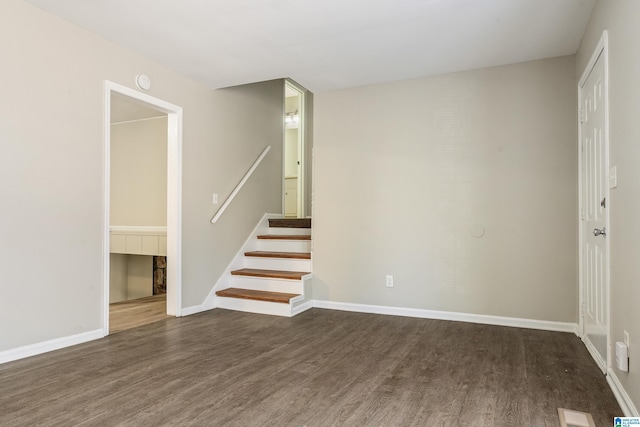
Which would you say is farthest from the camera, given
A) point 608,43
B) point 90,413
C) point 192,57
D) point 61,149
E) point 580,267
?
point 192,57

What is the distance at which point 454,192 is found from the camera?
11.9 ft

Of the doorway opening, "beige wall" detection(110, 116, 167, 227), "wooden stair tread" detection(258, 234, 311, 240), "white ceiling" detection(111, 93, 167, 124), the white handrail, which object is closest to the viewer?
the white handrail

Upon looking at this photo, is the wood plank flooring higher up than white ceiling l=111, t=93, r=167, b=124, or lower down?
lower down

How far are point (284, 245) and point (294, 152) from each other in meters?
2.58

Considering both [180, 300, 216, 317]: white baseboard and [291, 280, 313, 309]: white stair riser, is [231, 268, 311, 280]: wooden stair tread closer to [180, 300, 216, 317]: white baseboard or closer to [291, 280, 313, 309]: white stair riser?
[291, 280, 313, 309]: white stair riser

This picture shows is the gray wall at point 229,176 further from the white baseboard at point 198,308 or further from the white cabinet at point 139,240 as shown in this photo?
the white cabinet at point 139,240

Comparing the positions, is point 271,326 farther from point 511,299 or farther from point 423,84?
point 423,84

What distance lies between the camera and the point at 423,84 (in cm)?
378

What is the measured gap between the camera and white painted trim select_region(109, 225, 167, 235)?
4.98 m

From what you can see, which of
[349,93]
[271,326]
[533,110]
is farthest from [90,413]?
[533,110]

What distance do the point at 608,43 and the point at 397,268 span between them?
2.40 metres

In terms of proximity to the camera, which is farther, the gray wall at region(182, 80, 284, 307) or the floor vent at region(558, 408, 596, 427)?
the gray wall at region(182, 80, 284, 307)

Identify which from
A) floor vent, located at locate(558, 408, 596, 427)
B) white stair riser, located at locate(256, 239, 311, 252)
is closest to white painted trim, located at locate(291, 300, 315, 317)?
white stair riser, located at locate(256, 239, 311, 252)

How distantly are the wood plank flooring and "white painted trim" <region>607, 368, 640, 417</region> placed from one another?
3400 mm
